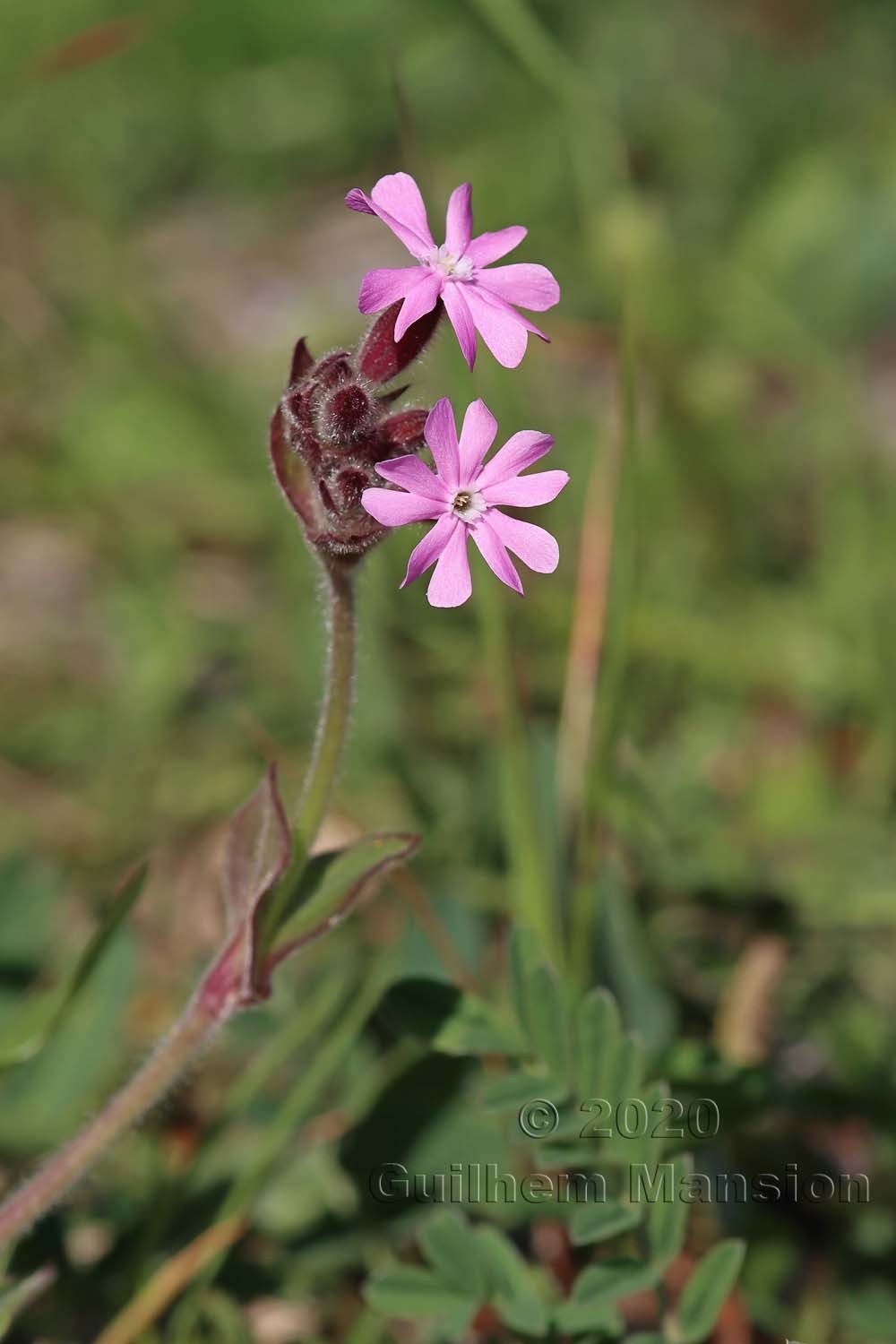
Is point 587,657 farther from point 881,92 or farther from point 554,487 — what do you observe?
point 881,92

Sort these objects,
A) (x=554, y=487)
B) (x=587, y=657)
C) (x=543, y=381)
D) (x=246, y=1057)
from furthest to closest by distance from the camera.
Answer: (x=543, y=381) → (x=587, y=657) → (x=246, y=1057) → (x=554, y=487)

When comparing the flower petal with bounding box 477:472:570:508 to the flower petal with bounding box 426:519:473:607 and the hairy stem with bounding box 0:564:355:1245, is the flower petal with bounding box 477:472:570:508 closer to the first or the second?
the flower petal with bounding box 426:519:473:607

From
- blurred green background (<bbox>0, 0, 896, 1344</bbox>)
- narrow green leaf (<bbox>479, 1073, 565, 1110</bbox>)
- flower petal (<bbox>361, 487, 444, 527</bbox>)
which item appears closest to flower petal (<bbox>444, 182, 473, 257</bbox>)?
flower petal (<bbox>361, 487, 444, 527</bbox>)

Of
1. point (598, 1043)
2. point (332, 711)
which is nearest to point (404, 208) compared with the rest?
point (332, 711)

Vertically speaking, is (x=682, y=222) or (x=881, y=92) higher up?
(x=881, y=92)

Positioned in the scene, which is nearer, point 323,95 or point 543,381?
point 543,381

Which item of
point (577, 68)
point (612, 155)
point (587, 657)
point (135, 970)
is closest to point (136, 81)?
point (577, 68)

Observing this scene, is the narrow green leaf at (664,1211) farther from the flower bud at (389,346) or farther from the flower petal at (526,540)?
the flower bud at (389,346)

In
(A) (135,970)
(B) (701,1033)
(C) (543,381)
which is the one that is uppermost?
(C) (543,381)
